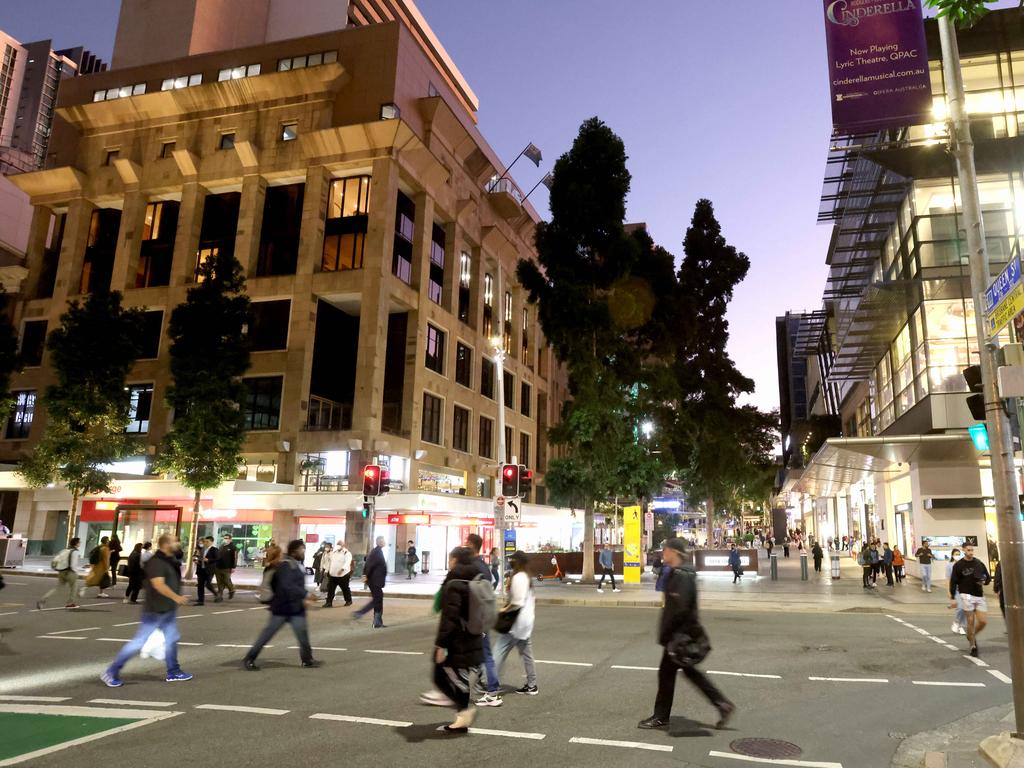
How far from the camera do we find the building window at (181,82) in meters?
48.7

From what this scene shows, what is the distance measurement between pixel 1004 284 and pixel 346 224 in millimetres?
39113

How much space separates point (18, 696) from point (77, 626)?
7.43 m

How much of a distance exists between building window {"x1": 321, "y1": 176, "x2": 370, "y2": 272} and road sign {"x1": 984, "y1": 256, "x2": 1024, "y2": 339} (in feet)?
120

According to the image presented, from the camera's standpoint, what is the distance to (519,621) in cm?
890

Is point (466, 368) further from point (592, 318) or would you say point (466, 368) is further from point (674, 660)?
point (674, 660)

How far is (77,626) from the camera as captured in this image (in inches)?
595

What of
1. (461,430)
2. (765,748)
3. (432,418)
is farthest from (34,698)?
(461,430)

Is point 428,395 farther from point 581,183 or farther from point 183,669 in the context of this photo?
point 183,669

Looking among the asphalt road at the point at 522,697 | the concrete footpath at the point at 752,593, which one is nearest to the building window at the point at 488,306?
the concrete footpath at the point at 752,593

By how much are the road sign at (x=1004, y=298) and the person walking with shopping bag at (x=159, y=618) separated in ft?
32.3

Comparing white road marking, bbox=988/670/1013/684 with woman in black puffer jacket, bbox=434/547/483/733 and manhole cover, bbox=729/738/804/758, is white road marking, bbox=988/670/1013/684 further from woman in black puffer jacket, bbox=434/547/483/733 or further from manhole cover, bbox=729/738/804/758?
woman in black puffer jacket, bbox=434/547/483/733

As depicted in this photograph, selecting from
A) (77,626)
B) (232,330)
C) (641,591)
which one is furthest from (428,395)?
(77,626)

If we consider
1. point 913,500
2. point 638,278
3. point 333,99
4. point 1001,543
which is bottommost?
point 1001,543

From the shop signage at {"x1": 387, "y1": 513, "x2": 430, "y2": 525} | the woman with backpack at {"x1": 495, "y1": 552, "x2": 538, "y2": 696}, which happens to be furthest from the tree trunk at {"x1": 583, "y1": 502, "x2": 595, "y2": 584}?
the woman with backpack at {"x1": 495, "y1": 552, "x2": 538, "y2": 696}
